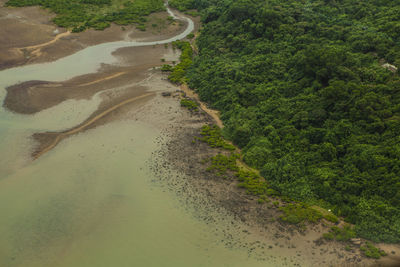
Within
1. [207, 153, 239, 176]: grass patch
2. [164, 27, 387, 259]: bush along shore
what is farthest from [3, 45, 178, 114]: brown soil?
[207, 153, 239, 176]: grass patch

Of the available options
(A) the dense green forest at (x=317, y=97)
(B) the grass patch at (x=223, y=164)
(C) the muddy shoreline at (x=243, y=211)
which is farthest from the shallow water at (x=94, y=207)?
(A) the dense green forest at (x=317, y=97)

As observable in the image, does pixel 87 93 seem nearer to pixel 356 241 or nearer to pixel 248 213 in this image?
pixel 248 213

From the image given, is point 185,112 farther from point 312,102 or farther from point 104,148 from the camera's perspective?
point 312,102

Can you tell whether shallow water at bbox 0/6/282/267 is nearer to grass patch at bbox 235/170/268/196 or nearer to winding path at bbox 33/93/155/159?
winding path at bbox 33/93/155/159

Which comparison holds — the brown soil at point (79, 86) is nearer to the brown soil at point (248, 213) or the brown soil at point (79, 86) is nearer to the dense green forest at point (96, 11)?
the dense green forest at point (96, 11)

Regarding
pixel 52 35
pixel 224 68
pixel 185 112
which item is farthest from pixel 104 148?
pixel 52 35

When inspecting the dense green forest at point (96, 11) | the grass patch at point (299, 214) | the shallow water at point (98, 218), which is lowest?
the shallow water at point (98, 218)
